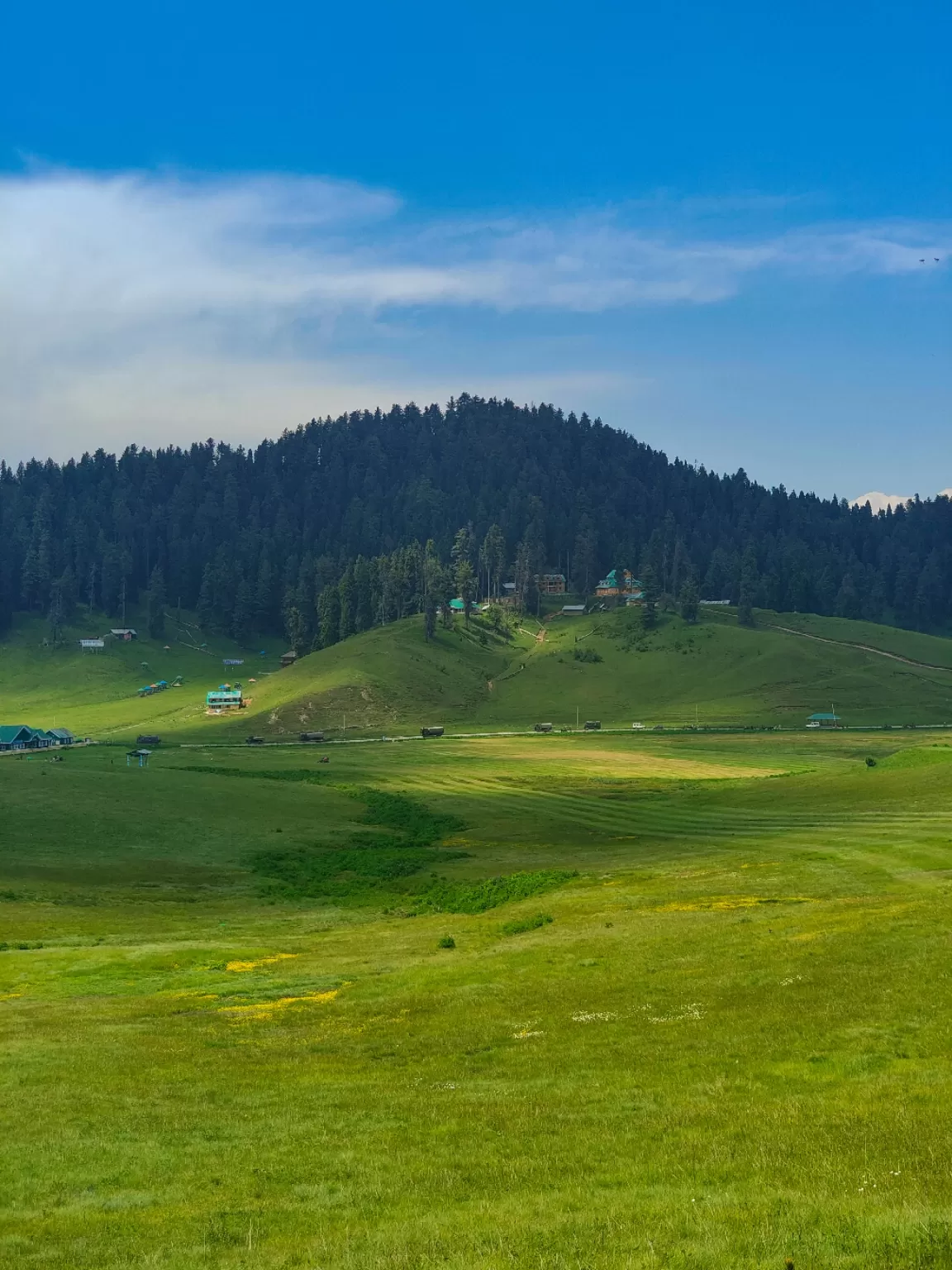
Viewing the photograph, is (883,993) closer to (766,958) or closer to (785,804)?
(766,958)

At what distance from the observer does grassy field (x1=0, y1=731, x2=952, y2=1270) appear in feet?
53.3

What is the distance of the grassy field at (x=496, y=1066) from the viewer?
53.3 feet

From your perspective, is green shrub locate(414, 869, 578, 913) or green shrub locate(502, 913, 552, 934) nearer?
green shrub locate(502, 913, 552, 934)

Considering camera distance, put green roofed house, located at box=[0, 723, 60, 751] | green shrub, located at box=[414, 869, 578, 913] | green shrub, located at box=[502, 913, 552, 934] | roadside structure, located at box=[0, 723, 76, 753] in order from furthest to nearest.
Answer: green roofed house, located at box=[0, 723, 60, 751], roadside structure, located at box=[0, 723, 76, 753], green shrub, located at box=[414, 869, 578, 913], green shrub, located at box=[502, 913, 552, 934]

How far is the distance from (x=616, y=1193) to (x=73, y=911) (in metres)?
54.4

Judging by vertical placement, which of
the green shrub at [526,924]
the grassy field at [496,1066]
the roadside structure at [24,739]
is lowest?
the roadside structure at [24,739]

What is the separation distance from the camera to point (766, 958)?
34500 millimetres

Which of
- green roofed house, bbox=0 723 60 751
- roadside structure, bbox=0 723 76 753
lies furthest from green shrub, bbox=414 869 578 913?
green roofed house, bbox=0 723 60 751

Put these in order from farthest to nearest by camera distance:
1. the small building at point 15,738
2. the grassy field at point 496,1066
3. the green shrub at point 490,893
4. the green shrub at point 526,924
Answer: the small building at point 15,738 < the green shrub at point 490,893 < the green shrub at point 526,924 < the grassy field at point 496,1066

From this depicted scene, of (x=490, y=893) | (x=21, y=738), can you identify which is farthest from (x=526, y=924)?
(x=21, y=738)

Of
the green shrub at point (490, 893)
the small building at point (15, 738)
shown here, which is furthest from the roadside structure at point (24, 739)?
the green shrub at point (490, 893)

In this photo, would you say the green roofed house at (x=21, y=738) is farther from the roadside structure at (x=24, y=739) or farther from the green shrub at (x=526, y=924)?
the green shrub at (x=526, y=924)

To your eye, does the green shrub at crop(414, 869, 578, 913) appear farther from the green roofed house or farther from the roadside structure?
the green roofed house

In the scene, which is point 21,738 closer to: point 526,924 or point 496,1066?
point 526,924
